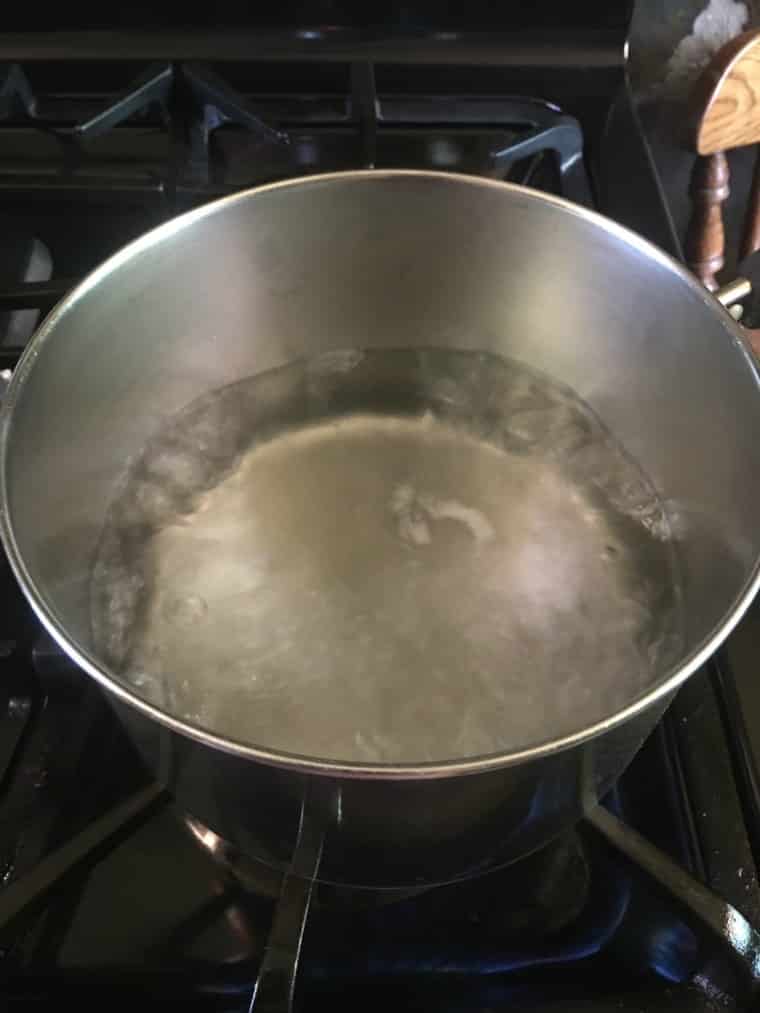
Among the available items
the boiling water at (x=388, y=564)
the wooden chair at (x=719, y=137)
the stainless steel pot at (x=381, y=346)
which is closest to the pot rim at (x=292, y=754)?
the stainless steel pot at (x=381, y=346)

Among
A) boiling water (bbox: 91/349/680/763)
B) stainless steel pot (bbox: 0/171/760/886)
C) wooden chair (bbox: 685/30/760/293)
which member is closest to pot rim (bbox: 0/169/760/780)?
stainless steel pot (bbox: 0/171/760/886)

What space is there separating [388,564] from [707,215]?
0.45 metres

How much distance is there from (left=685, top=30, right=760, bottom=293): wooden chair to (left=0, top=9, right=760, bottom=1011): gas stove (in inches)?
6.0

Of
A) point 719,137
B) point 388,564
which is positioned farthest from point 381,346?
point 719,137

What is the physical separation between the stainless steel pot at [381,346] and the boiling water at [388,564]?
2 centimetres

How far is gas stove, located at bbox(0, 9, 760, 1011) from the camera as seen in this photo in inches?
17.0

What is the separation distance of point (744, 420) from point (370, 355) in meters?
0.29

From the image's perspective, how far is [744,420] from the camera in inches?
19.8

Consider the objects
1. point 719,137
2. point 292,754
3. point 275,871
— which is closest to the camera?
point 292,754

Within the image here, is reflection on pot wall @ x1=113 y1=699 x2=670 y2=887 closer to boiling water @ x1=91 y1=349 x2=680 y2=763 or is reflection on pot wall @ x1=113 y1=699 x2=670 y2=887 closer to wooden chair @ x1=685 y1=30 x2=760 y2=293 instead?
boiling water @ x1=91 y1=349 x2=680 y2=763

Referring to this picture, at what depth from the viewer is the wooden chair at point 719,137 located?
30.7 inches

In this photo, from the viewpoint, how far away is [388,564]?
643 mm

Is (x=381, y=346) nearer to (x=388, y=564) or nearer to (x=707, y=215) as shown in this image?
(x=388, y=564)

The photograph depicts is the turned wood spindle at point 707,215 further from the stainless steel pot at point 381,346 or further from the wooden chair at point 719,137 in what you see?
the stainless steel pot at point 381,346
